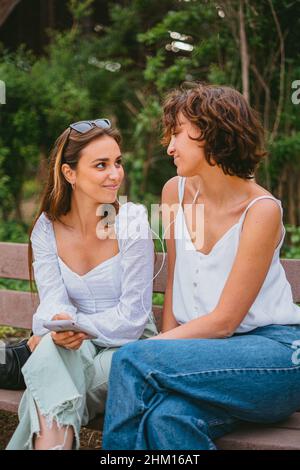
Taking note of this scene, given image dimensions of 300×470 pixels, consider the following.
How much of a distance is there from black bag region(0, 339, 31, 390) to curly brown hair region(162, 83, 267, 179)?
115 centimetres

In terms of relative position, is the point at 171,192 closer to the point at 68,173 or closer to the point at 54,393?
the point at 68,173

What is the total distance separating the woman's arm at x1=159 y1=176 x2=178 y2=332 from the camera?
3094 mm

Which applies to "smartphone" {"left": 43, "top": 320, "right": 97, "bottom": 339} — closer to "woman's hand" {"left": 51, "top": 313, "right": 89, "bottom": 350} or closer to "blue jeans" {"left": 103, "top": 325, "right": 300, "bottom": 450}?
"woman's hand" {"left": 51, "top": 313, "right": 89, "bottom": 350}

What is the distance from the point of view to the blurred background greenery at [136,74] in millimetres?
6793

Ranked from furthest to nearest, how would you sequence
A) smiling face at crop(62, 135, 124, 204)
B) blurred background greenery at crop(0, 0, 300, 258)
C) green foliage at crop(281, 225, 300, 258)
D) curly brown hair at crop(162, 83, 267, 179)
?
blurred background greenery at crop(0, 0, 300, 258) < green foliage at crop(281, 225, 300, 258) < smiling face at crop(62, 135, 124, 204) < curly brown hair at crop(162, 83, 267, 179)

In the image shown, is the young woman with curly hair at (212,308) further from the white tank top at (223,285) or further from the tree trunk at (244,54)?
the tree trunk at (244,54)

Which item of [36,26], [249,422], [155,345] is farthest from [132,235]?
[36,26]

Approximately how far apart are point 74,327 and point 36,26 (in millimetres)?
8517

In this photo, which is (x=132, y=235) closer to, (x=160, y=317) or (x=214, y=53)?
(x=160, y=317)

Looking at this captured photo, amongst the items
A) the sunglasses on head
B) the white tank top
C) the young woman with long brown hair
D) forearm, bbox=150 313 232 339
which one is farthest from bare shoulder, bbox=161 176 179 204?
forearm, bbox=150 313 232 339

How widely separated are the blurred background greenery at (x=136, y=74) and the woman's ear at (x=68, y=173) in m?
3.24

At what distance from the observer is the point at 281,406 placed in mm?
2578

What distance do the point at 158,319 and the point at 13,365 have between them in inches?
29.3

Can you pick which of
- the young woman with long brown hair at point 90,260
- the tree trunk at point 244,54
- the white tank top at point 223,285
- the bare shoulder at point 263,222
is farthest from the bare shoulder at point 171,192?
the tree trunk at point 244,54
